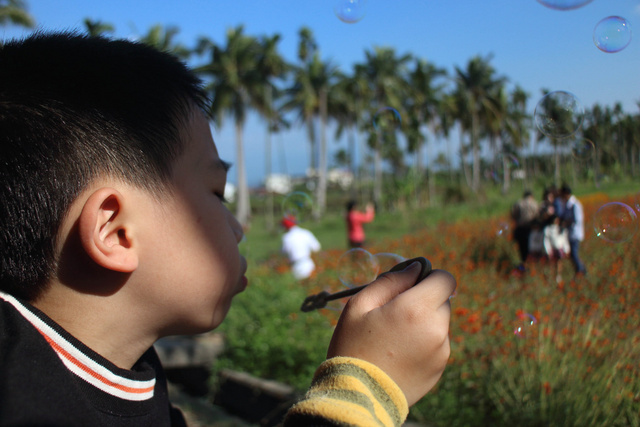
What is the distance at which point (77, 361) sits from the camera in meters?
0.92

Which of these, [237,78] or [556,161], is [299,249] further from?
[237,78]

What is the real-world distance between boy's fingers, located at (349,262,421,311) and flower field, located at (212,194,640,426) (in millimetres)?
1088

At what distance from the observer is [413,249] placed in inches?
396

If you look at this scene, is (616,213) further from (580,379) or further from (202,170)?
(202,170)

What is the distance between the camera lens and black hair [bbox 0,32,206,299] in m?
0.91

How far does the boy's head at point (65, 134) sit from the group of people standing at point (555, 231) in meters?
4.66

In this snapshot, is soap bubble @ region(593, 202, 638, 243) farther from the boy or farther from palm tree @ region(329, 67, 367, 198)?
palm tree @ region(329, 67, 367, 198)

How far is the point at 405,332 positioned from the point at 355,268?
6.69 ft

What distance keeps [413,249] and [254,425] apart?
658 cm

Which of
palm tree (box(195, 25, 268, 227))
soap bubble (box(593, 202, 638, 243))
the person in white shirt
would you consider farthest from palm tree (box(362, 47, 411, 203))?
soap bubble (box(593, 202, 638, 243))

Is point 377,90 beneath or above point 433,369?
above

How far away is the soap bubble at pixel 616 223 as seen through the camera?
2.62 metres

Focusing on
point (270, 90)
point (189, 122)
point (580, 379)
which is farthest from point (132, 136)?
point (270, 90)

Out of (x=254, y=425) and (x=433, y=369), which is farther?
(x=254, y=425)
